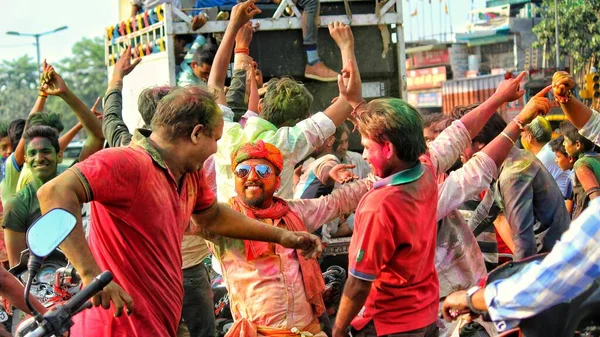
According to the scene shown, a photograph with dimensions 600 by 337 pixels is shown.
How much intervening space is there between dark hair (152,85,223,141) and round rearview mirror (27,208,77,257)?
95 cm

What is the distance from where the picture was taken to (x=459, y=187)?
5.50 metres

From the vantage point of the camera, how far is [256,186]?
539 cm

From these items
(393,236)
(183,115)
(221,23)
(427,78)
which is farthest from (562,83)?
(427,78)

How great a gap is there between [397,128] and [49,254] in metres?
1.82

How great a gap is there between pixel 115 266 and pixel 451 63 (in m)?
52.6

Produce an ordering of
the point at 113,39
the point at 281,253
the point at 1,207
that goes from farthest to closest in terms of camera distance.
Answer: the point at 113,39 < the point at 1,207 < the point at 281,253

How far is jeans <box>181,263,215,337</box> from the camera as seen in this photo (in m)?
6.23

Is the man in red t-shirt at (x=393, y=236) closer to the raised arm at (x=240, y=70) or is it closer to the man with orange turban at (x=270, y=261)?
the man with orange turban at (x=270, y=261)

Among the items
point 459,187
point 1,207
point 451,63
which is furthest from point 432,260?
point 451,63

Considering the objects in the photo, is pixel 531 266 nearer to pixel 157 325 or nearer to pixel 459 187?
pixel 157 325

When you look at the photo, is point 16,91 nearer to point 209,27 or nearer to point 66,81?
point 66,81

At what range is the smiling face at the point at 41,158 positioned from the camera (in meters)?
7.97

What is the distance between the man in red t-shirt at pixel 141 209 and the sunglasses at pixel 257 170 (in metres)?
0.85

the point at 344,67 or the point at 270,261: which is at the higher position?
the point at 344,67
